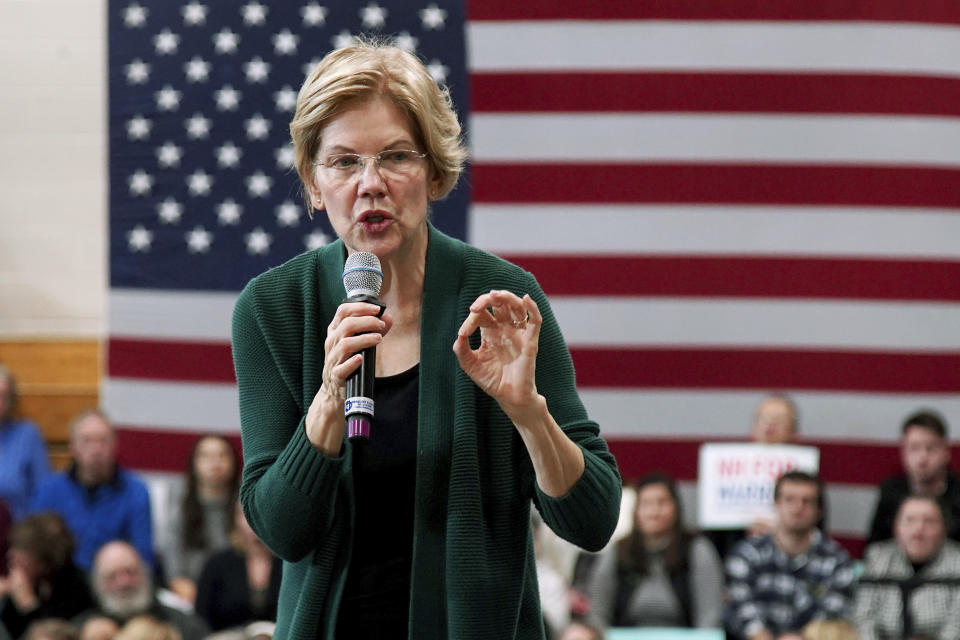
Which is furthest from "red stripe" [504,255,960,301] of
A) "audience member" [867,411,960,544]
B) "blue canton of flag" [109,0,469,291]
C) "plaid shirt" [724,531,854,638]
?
"plaid shirt" [724,531,854,638]

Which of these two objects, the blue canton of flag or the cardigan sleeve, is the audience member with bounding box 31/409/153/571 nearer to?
the blue canton of flag

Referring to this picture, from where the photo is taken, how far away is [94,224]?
8719mm

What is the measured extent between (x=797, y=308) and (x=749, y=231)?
44cm

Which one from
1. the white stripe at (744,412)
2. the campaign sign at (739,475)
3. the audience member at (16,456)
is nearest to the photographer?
the campaign sign at (739,475)

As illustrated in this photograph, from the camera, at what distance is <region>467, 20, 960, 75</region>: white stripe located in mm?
6832

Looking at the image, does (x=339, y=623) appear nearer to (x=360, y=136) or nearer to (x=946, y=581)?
(x=360, y=136)

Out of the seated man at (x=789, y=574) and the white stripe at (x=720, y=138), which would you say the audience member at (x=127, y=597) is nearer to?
the seated man at (x=789, y=574)

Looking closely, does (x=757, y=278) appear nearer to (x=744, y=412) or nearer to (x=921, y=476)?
(x=744, y=412)

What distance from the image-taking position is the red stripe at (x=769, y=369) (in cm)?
691

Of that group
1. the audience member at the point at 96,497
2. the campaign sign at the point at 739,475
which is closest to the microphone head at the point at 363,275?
the audience member at the point at 96,497

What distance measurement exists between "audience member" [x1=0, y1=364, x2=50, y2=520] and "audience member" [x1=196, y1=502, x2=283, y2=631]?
141 centimetres

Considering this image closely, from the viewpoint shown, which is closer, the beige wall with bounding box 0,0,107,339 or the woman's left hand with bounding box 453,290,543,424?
the woman's left hand with bounding box 453,290,543,424

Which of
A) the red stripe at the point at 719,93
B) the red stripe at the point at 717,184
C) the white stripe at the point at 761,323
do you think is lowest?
the white stripe at the point at 761,323

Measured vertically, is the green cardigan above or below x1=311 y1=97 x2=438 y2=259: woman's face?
below
